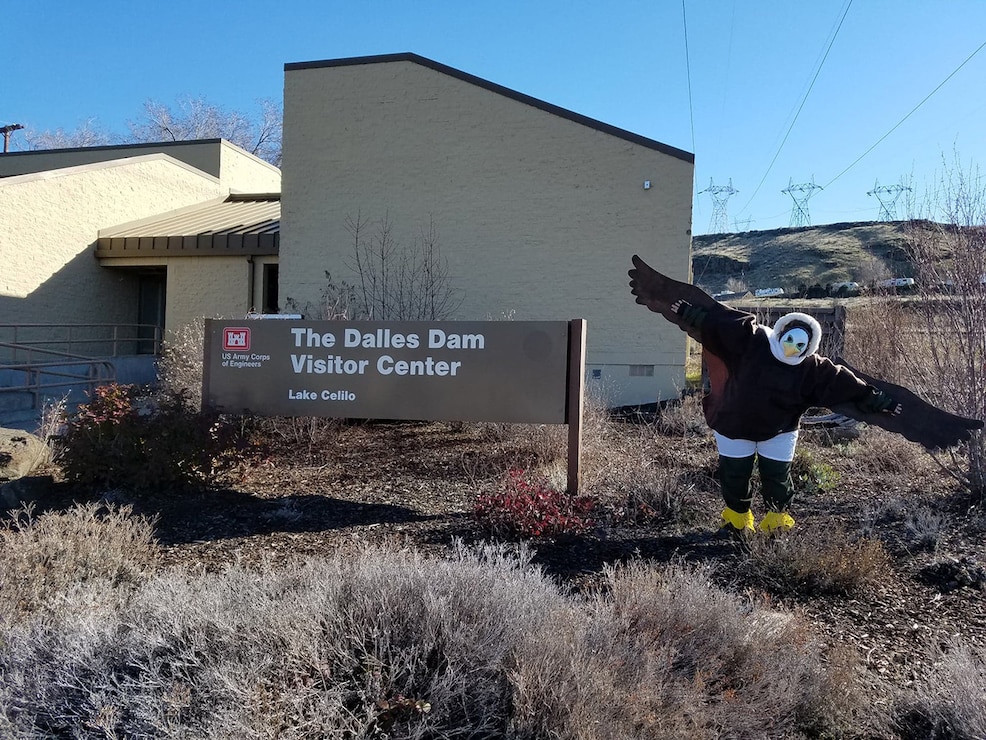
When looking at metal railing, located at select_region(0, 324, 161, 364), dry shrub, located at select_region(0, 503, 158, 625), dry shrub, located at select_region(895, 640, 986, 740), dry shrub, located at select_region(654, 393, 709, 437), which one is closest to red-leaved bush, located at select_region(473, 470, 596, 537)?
dry shrub, located at select_region(0, 503, 158, 625)

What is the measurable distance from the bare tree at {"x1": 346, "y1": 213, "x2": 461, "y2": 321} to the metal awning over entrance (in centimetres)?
245

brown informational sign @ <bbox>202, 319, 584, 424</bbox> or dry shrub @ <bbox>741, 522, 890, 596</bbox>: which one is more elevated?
brown informational sign @ <bbox>202, 319, 584, 424</bbox>

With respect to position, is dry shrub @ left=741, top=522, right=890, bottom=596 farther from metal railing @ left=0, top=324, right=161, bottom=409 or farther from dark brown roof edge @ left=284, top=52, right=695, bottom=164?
metal railing @ left=0, top=324, right=161, bottom=409

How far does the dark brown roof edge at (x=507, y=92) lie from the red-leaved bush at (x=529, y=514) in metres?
9.58

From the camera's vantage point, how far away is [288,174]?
1510 cm

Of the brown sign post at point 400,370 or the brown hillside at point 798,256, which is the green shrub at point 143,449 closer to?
the brown sign post at point 400,370

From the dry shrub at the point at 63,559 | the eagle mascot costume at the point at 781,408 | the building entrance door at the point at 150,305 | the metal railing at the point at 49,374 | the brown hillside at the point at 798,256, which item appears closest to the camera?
the dry shrub at the point at 63,559

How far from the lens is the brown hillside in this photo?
3894cm

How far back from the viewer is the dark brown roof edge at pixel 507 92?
44.9 ft

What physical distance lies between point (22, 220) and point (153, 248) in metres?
2.64

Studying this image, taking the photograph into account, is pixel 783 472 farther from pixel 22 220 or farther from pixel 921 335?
pixel 22 220

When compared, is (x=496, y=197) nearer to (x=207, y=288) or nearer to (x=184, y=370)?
(x=184, y=370)

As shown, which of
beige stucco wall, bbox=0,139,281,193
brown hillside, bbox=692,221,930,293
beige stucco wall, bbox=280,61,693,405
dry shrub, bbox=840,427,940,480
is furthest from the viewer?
brown hillside, bbox=692,221,930,293

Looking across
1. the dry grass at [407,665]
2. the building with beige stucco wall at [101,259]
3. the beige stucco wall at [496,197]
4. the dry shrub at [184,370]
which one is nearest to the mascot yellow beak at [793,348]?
the dry grass at [407,665]
